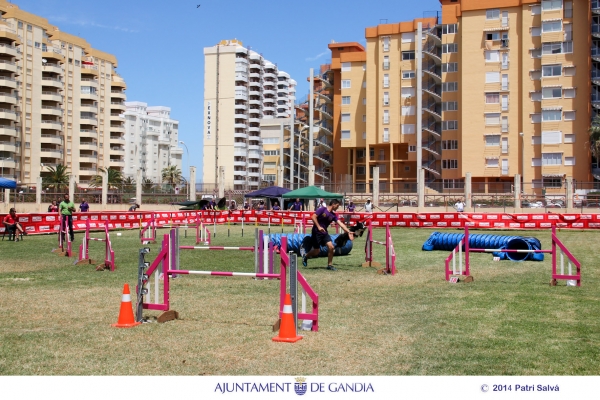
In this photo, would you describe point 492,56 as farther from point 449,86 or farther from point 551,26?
point 551,26

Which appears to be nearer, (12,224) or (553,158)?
(12,224)

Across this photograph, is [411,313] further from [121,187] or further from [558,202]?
[121,187]

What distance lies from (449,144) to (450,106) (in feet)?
14.1

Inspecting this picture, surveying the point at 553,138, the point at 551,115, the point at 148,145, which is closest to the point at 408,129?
the point at 551,115

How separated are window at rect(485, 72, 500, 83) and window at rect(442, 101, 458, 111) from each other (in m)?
4.42

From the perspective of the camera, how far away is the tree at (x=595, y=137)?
64000 millimetres

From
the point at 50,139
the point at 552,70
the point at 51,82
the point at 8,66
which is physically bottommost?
the point at 50,139

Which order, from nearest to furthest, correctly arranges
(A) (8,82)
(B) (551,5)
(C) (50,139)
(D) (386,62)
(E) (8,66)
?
(B) (551,5), (D) (386,62), (E) (8,66), (A) (8,82), (C) (50,139)

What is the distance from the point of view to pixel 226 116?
11794 centimetres

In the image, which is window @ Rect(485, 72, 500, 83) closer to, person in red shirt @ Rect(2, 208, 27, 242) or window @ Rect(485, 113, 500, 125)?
window @ Rect(485, 113, 500, 125)

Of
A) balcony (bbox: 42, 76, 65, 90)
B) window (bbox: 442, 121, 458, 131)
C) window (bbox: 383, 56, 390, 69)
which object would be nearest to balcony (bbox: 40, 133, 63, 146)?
balcony (bbox: 42, 76, 65, 90)

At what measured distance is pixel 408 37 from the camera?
78.2 m

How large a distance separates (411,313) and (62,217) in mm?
15353

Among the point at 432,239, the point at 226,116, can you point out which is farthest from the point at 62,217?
the point at 226,116
